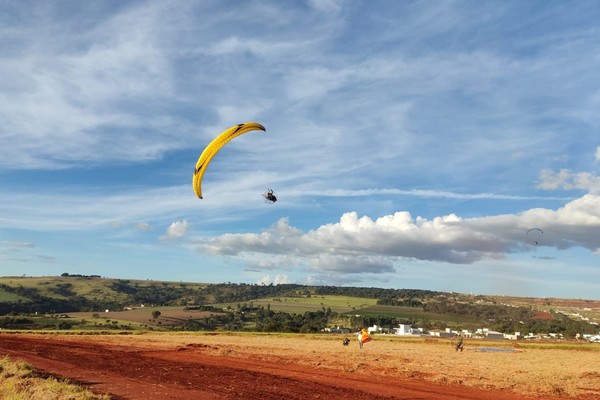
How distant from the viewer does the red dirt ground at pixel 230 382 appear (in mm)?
20906

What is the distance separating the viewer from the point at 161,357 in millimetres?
38281

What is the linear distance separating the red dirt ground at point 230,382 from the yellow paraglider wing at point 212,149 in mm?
10276

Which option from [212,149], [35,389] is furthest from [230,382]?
[212,149]

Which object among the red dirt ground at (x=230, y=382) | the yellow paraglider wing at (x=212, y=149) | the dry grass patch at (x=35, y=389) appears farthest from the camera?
the yellow paraglider wing at (x=212, y=149)

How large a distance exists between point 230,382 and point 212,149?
40.9 ft

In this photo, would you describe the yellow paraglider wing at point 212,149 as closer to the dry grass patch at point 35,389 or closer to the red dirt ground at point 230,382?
the red dirt ground at point 230,382

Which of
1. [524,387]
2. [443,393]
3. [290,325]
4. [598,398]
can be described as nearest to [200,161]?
[443,393]

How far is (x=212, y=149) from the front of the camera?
88.8 ft

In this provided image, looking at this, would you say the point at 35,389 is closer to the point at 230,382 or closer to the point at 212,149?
the point at 230,382

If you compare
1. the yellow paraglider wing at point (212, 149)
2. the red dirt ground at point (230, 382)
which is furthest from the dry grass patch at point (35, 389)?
the yellow paraglider wing at point (212, 149)

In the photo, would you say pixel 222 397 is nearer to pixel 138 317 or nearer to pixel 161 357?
pixel 161 357

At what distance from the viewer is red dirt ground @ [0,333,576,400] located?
20.9 m

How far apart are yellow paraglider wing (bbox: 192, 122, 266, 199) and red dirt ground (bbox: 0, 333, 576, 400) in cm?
1028

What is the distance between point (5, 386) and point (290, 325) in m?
88.9
